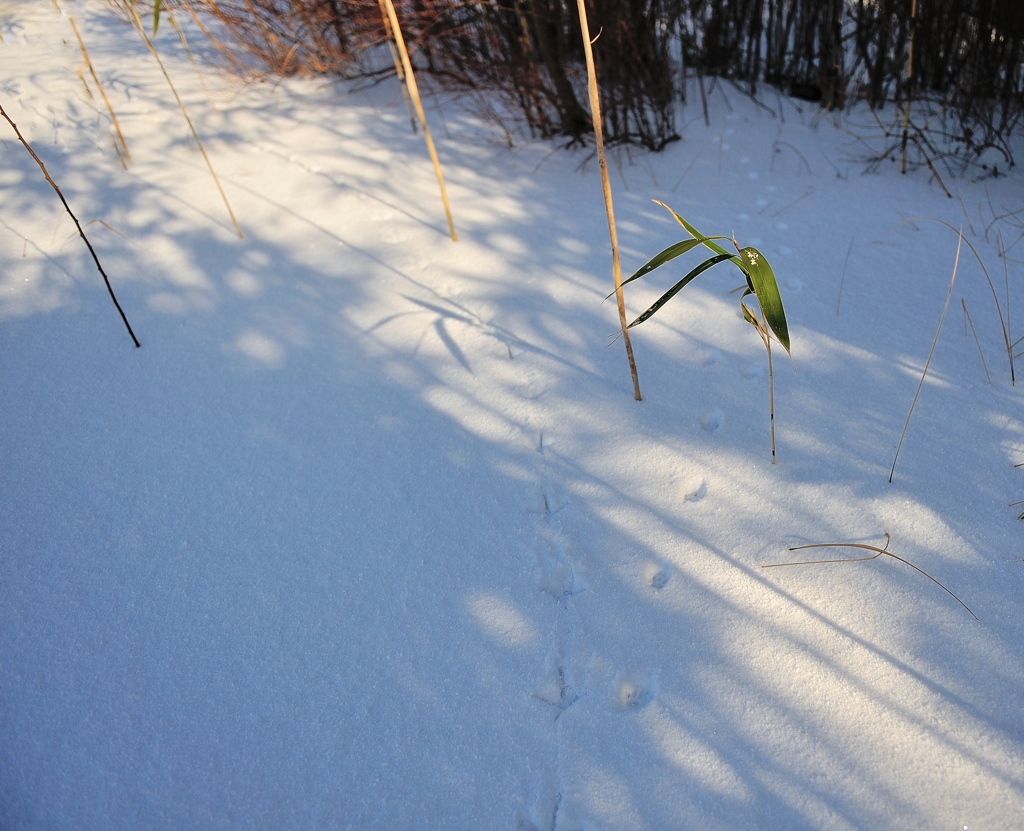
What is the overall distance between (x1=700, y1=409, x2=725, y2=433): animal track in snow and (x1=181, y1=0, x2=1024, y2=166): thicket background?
4.23 ft

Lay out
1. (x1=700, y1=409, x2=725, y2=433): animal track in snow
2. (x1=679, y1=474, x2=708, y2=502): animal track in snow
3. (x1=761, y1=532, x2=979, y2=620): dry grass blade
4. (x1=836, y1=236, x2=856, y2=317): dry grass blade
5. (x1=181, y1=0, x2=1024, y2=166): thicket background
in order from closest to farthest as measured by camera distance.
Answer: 1. (x1=761, y1=532, x2=979, y2=620): dry grass blade
2. (x1=679, y1=474, x2=708, y2=502): animal track in snow
3. (x1=700, y1=409, x2=725, y2=433): animal track in snow
4. (x1=836, y1=236, x2=856, y2=317): dry grass blade
5. (x1=181, y1=0, x2=1024, y2=166): thicket background

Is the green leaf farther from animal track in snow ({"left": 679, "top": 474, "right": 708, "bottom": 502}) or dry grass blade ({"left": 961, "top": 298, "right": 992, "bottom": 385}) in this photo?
dry grass blade ({"left": 961, "top": 298, "right": 992, "bottom": 385})

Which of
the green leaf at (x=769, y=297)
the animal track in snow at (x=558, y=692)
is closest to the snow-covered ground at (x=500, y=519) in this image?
the animal track in snow at (x=558, y=692)

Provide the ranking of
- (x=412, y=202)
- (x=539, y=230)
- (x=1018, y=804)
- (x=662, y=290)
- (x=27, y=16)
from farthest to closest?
1. (x=27, y=16)
2. (x=412, y=202)
3. (x=539, y=230)
4. (x=662, y=290)
5. (x=1018, y=804)

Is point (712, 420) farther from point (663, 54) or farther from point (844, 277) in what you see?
point (663, 54)

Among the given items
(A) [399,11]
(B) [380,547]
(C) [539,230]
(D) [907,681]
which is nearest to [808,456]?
(D) [907,681]

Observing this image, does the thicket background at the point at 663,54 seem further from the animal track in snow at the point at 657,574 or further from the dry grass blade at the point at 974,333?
the animal track in snow at the point at 657,574

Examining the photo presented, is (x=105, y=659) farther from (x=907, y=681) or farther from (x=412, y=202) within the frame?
(x=412, y=202)

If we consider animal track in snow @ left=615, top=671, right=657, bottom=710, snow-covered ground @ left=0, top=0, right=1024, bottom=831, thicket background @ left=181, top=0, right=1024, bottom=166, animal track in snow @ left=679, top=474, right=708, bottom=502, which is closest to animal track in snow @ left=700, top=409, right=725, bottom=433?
snow-covered ground @ left=0, top=0, right=1024, bottom=831

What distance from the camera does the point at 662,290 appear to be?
63.2 inches

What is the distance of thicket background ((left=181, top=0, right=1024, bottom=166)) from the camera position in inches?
79.2

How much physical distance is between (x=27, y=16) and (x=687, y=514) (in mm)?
4022

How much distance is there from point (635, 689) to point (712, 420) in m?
0.56

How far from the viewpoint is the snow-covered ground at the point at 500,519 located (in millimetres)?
823
